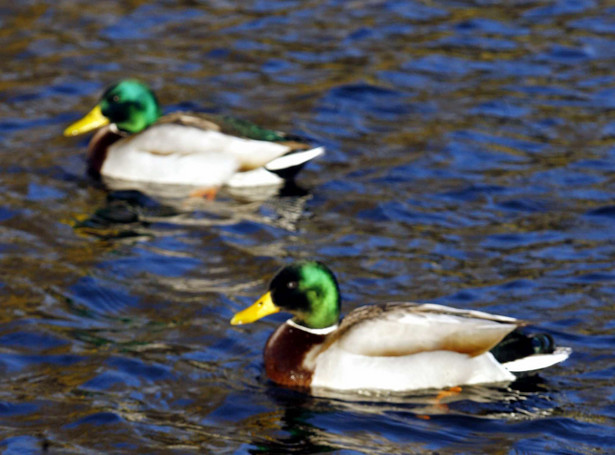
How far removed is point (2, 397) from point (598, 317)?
3.73 metres

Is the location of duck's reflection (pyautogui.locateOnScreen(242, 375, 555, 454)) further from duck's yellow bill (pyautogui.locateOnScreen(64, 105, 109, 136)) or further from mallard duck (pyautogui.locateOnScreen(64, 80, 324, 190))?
duck's yellow bill (pyautogui.locateOnScreen(64, 105, 109, 136))

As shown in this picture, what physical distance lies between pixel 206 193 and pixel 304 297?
140 inches

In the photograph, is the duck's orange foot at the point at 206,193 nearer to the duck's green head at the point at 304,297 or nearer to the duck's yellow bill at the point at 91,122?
the duck's yellow bill at the point at 91,122

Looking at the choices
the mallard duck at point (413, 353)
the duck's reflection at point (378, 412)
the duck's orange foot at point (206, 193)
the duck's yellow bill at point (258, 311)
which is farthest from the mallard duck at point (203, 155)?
the duck's reflection at point (378, 412)

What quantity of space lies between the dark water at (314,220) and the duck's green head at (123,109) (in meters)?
0.41

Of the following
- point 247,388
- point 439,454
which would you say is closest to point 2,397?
point 247,388

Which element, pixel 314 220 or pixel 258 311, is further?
pixel 314 220

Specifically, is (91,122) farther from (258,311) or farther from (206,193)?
(258,311)

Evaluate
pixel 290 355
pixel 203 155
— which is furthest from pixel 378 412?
pixel 203 155

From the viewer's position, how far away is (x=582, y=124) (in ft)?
37.9

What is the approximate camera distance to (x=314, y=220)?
9.84 metres

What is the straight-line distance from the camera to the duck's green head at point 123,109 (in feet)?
36.9

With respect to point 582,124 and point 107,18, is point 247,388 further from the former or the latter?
point 107,18

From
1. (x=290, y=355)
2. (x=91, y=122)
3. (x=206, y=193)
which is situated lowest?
(x=206, y=193)
